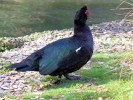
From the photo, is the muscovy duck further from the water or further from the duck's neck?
the water

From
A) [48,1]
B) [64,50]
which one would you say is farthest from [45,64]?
[48,1]

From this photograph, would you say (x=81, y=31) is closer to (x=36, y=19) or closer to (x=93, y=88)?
(x=93, y=88)

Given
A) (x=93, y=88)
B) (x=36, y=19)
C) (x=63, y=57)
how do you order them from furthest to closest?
(x=36, y=19)
(x=63, y=57)
(x=93, y=88)

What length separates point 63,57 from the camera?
579 centimetres

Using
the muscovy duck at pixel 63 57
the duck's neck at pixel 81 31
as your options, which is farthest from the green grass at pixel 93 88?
the duck's neck at pixel 81 31

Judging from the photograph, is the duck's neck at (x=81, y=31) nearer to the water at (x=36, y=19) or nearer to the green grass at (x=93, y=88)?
the green grass at (x=93, y=88)

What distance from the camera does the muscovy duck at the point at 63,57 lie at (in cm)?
577

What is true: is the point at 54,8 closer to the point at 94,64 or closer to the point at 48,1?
the point at 48,1

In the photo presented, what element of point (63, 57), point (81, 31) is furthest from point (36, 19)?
point (63, 57)

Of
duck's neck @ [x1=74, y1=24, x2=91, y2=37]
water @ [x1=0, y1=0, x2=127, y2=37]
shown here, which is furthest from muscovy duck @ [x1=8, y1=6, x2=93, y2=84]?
water @ [x1=0, y1=0, x2=127, y2=37]

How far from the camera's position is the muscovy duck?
227 inches

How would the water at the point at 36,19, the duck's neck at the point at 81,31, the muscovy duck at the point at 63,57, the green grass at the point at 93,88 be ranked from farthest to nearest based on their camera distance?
1. the water at the point at 36,19
2. the duck's neck at the point at 81,31
3. the muscovy duck at the point at 63,57
4. the green grass at the point at 93,88

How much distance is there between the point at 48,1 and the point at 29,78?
83.1 ft

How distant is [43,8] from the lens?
2600 cm
